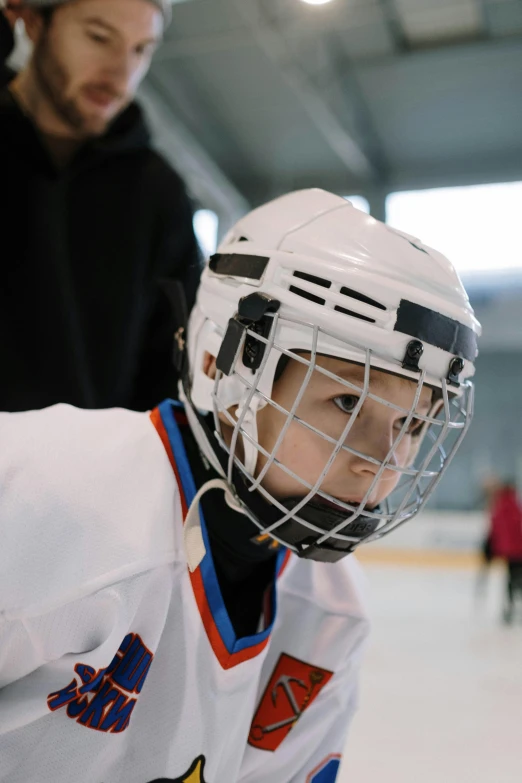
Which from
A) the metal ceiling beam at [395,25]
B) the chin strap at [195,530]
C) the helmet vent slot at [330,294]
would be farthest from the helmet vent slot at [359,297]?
the metal ceiling beam at [395,25]

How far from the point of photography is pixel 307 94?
20.8ft

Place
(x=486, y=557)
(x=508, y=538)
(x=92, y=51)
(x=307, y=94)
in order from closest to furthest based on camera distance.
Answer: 1. (x=92, y=51)
2. (x=508, y=538)
3. (x=486, y=557)
4. (x=307, y=94)

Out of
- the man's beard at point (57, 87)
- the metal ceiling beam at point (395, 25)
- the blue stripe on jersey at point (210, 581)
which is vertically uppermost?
the metal ceiling beam at point (395, 25)

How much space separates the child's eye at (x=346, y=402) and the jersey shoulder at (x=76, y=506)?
0.21 metres

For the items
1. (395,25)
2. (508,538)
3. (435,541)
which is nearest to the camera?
(508,538)

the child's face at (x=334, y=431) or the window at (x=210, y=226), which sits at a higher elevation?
the window at (x=210, y=226)

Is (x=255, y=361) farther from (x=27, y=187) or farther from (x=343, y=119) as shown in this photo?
(x=343, y=119)

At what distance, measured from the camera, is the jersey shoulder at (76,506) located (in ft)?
2.23

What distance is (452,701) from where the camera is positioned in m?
2.00

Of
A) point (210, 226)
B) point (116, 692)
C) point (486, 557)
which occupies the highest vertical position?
point (210, 226)

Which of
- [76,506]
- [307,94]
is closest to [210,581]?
[76,506]

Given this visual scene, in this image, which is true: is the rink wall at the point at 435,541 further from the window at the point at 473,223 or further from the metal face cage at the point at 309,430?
the metal face cage at the point at 309,430

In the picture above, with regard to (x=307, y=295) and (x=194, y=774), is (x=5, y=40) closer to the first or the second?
(x=307, y=295)

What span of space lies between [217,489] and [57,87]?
0.69 metres
